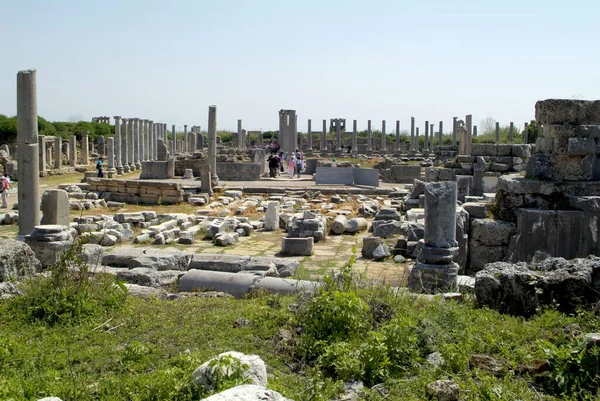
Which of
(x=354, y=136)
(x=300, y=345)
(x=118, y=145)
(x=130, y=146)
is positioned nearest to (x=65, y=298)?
(x=300, y=345)

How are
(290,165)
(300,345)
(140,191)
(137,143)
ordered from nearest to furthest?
(300,345), (140,191), (290,165), (137,143)

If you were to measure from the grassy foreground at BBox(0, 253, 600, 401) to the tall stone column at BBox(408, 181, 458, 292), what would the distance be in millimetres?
2352

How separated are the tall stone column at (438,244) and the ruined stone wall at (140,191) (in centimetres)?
1541

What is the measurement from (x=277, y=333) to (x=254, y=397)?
98.6 inches

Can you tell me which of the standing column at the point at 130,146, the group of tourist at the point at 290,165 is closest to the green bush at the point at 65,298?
the group of tourist at the point at 290,165

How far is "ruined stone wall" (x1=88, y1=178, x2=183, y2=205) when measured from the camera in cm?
2428

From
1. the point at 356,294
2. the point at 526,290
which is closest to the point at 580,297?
the point at 526,290

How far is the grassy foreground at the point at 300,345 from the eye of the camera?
521 centimetres

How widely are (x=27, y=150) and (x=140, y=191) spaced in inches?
452

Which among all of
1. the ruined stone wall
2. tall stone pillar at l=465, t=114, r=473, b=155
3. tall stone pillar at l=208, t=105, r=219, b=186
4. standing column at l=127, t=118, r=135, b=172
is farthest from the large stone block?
standing column at l=127, t=118, r=135, b=172

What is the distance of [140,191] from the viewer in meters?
24.9

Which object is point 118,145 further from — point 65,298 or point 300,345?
point 300,345

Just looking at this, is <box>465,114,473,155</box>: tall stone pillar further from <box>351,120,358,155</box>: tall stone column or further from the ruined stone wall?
<box>351,120,358,155</box>: tall stone column

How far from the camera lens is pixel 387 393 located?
17.4ft
